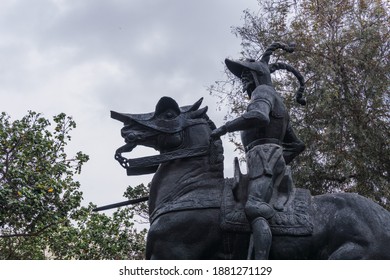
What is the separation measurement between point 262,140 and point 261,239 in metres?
1.24

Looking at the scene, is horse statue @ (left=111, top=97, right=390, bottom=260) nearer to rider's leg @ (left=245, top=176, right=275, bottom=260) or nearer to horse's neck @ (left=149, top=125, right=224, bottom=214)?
horse's neck @ (left=149, top=125, right=224, bottom=214)

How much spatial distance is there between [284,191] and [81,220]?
9.28 meters

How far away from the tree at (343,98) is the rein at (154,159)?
28.4ft

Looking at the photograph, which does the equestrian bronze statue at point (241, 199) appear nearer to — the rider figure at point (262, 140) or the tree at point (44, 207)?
the rider figure at point (262, 140)

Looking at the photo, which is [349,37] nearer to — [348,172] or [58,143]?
[348,172]

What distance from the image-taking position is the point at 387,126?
629 inches

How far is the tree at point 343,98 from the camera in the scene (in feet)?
51.2

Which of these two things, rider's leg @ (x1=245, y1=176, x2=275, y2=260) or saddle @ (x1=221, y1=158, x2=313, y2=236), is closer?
rider's leg @ (x1=245, y1=176, x2=275, y2=260)

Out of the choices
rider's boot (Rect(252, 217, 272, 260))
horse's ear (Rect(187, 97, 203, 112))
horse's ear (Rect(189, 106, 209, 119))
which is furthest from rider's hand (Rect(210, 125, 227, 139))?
rider's boot (Rect(252, 217, 272, 260))

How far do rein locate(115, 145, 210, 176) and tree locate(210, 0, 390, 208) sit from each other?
8.65 meters

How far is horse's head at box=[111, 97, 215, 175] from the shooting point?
7.13 metres

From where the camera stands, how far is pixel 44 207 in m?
14.4

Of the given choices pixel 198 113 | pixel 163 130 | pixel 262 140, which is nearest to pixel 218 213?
pixel 262 140
